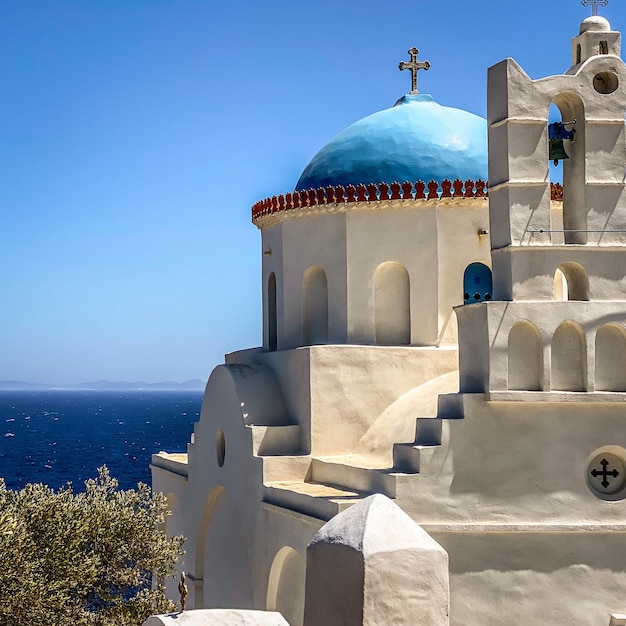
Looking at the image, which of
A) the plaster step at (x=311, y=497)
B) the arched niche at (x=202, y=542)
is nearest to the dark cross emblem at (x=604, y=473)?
the plaster step at (x=311, y=497)

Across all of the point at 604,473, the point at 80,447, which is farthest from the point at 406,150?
the point at 80,447

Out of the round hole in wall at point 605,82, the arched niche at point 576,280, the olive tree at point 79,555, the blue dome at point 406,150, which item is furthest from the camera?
the blue dome at point 406,150

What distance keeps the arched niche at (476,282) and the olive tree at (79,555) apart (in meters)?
5.58

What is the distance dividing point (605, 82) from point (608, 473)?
473cm

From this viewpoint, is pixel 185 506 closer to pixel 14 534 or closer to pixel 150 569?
pixel 150 569

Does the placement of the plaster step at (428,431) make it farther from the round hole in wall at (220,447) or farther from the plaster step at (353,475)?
the round hole in wall at (220,447)

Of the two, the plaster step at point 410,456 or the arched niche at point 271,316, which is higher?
the arched niche at point 271,316

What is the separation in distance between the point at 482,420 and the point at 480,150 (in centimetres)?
587

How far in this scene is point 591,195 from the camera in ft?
42.1

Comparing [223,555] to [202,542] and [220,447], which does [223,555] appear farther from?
[220,447]

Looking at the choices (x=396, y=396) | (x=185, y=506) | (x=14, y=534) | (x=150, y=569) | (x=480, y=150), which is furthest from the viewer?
(x=185, y=506)

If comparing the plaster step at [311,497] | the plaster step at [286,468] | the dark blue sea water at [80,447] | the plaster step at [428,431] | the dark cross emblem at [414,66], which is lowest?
the dark blue sea water at [80,447]

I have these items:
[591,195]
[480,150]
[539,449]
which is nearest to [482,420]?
[539,449]

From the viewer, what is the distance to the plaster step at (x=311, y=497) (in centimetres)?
1242
